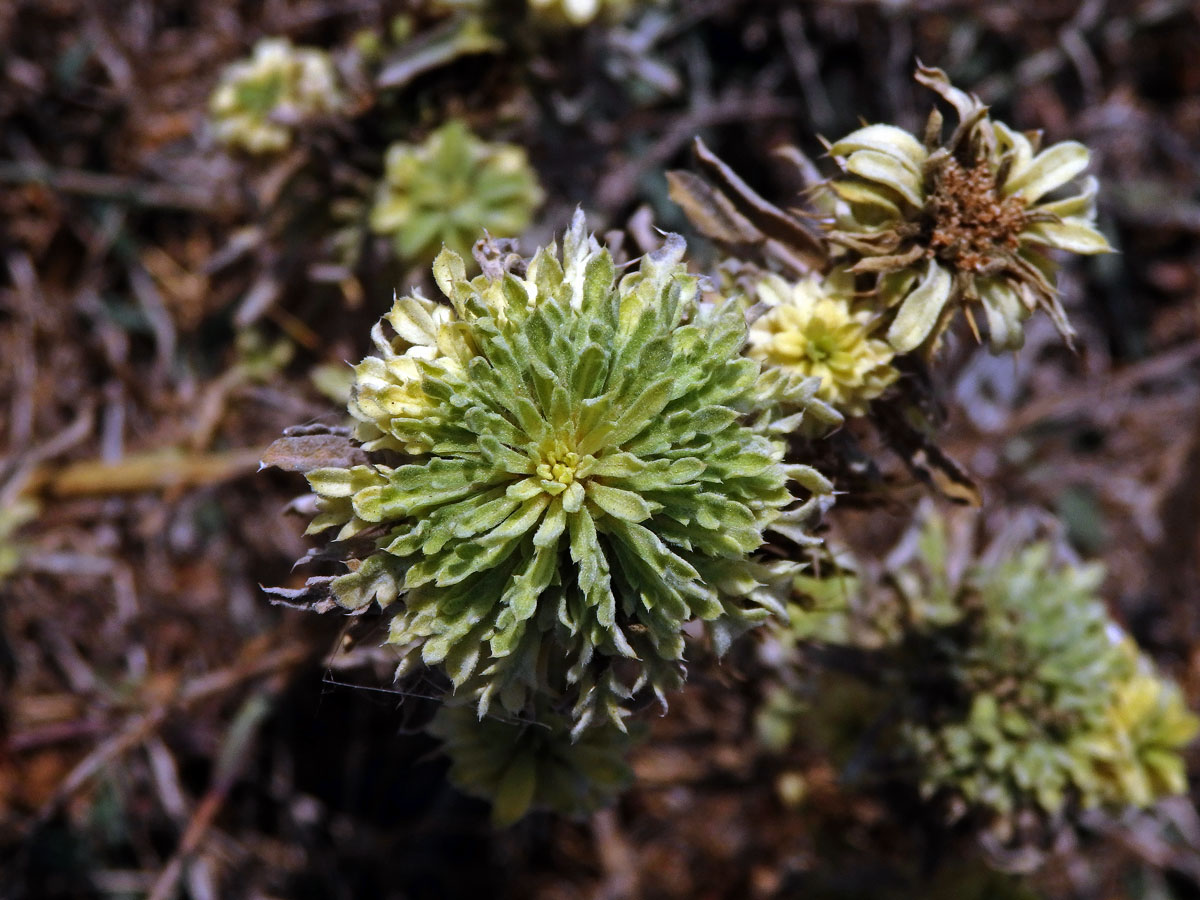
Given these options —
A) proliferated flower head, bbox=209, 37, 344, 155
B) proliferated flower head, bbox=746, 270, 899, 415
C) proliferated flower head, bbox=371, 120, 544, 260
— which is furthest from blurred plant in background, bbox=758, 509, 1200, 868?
proliferated flower head, bbox=209, 37, 344, 155

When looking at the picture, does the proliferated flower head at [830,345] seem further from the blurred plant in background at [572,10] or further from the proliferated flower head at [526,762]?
the blurred plant in background at [572,10]

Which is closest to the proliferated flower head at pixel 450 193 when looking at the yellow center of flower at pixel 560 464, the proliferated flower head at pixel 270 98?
the proliferated flower head at pixel 270 98

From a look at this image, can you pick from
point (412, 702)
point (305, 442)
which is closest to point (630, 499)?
point (305, 442)

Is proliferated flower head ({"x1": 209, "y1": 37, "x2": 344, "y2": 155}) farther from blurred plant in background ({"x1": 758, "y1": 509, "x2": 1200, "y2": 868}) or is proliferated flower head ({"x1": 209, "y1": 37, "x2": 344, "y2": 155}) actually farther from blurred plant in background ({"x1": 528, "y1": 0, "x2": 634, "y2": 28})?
blurred plant in background ({"x1": 758, "y1": 509, "x2": 1200, "y2": 868})

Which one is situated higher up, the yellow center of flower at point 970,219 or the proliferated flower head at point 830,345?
the yellow center of flower at point 970,219

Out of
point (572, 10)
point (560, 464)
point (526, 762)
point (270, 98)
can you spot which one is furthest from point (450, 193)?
point (526, 762)

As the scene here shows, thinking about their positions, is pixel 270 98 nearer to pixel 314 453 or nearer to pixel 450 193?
pixel 450 193
